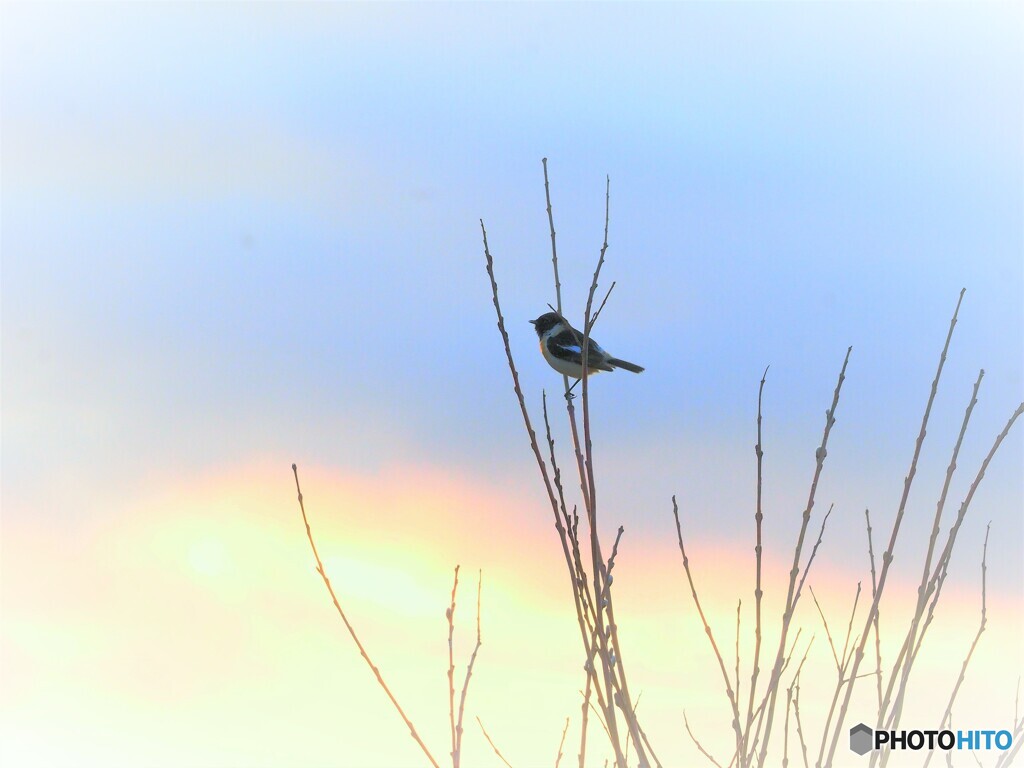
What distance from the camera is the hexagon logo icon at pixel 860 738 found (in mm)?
4348

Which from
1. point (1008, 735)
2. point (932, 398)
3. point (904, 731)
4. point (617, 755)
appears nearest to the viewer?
point (617, 755)

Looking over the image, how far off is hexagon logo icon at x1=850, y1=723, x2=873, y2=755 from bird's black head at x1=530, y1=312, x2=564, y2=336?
6.50 meters

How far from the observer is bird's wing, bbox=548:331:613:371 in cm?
962

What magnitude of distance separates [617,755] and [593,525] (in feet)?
2.50

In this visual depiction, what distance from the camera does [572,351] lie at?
9.62 m

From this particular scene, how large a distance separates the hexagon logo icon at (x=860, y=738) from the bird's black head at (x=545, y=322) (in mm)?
6500

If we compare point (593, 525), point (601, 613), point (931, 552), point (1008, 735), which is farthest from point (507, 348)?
point (1008, 735)

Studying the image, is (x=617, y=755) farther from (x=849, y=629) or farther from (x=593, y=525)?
(x=849, y=629)

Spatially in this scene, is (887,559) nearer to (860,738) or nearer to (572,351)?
(860,738)

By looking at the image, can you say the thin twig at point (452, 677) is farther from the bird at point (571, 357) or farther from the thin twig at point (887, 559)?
the bird at point (571, 357)

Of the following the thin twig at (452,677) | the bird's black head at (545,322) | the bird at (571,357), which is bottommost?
the thin twig at (452,677)

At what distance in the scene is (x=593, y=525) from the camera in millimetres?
3555

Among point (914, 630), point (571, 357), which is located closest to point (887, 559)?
point (914, 630)

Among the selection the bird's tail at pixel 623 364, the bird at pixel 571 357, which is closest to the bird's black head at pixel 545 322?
the bird at pixel 571 357
